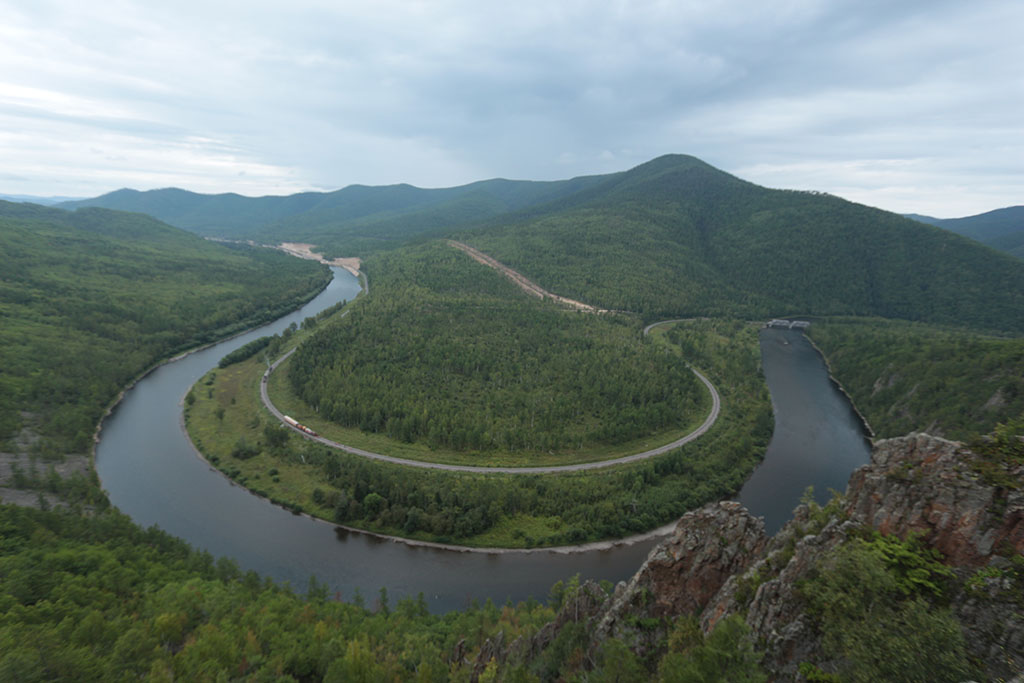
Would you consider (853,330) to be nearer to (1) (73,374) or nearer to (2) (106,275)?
(1) (73,374)

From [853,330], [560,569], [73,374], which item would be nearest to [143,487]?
[73,374]

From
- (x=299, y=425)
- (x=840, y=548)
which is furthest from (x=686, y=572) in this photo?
(x=299, y=425)

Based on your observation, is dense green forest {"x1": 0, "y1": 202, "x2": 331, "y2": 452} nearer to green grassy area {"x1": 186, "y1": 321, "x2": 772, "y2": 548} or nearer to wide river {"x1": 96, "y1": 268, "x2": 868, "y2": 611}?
wide river {"x1": 96, "y1": 268, "x2": 868, "y2": 611}

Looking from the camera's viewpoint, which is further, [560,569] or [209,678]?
[560,569]

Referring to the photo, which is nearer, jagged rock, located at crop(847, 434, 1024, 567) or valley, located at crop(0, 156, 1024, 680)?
jagged rock, located at crop(847, 434, 1024, 567)

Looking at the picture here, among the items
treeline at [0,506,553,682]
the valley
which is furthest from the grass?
treeline at [0,506,553,682]

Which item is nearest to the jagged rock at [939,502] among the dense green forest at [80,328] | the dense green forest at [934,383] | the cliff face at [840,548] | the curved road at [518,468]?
the cliff face at [840,548]
